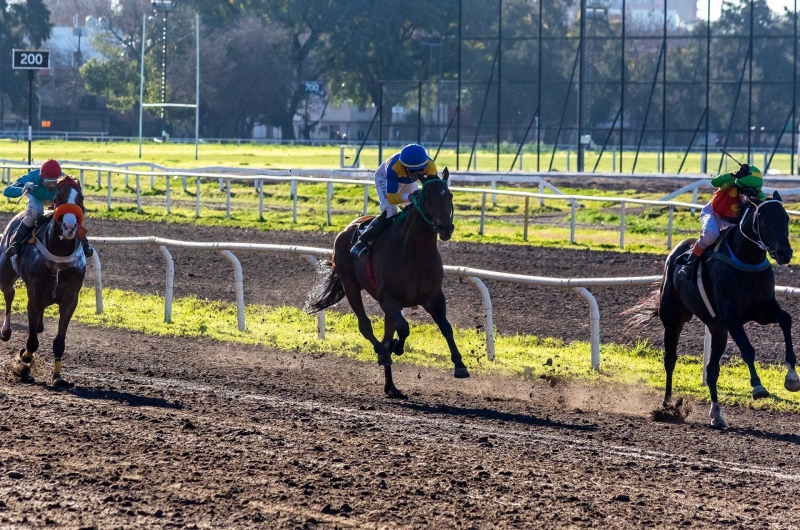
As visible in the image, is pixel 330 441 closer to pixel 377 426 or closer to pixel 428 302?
pixel 377 426

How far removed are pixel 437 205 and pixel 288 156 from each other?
37.1 m

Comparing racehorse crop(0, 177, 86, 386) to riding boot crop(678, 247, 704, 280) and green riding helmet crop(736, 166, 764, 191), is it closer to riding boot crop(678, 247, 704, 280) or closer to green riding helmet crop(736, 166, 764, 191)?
riding boot crop(678, 247, 704, 280)

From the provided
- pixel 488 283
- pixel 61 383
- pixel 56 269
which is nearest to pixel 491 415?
pixel 61 383

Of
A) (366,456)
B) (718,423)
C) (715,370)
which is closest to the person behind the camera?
(366,456)

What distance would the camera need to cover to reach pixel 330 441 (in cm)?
637

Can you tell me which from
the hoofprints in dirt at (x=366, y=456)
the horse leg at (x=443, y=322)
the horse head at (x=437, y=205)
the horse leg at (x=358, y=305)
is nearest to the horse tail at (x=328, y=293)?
the horse leg at (x=358, y=305)

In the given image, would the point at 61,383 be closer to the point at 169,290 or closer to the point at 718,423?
the point at 169,290

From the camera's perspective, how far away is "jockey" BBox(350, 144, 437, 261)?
26.6 feet

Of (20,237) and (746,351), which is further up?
(20,237)

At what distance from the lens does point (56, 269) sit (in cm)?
830

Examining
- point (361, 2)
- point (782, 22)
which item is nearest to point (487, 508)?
point (782, 22)

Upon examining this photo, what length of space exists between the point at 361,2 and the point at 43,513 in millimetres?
50344

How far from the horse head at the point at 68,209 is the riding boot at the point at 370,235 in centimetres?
199

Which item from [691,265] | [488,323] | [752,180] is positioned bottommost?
[488,323]
